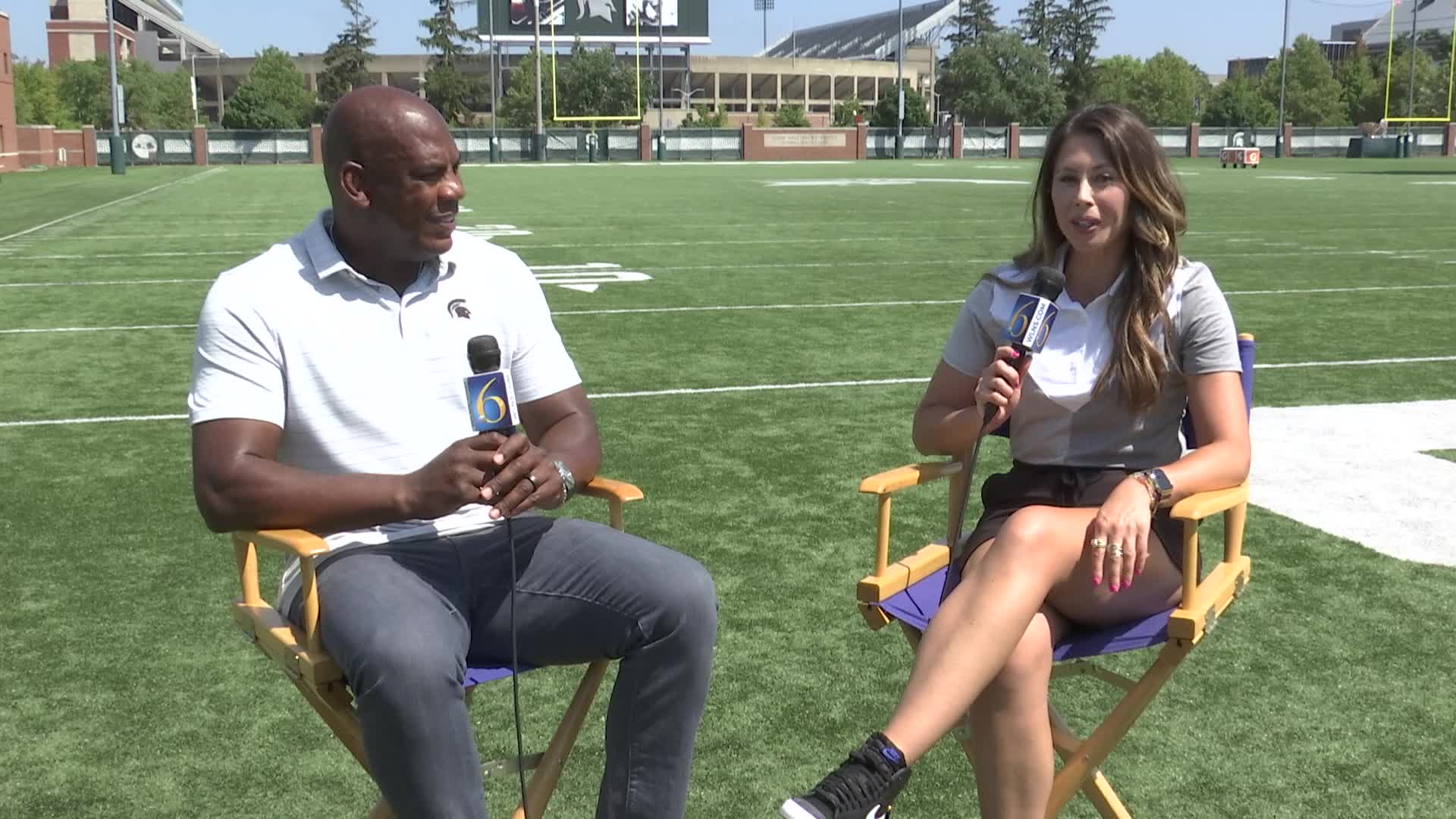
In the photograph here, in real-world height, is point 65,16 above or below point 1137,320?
above

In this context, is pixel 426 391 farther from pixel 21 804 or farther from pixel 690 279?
pixel 690 279

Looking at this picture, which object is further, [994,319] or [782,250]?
[782,250]

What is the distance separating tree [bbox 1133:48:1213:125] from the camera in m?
96.4

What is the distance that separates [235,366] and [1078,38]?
110m

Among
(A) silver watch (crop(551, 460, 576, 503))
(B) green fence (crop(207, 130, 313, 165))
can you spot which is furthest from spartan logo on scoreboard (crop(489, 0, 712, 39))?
(A) silver watch (crop(551, 460, 576, 503))

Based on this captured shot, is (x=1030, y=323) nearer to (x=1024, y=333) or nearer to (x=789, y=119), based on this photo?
(x=1024, y=333)

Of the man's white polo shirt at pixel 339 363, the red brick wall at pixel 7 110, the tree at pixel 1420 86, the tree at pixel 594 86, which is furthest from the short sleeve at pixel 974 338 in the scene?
the tree at pixel 1420 86

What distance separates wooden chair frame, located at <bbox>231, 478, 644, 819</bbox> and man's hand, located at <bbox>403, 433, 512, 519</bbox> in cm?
19

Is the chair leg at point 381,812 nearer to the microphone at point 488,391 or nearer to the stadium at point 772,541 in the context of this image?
the stadium at point 772,541

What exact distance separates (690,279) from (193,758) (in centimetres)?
998

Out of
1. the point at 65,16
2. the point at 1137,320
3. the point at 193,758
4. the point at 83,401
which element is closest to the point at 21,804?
the point at 193,758

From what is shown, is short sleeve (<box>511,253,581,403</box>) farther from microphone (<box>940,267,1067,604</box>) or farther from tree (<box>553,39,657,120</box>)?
tree (<box>553,39,657,120</box>)

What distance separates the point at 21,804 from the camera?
315 centimetres

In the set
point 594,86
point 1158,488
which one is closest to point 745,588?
point 1158,488
